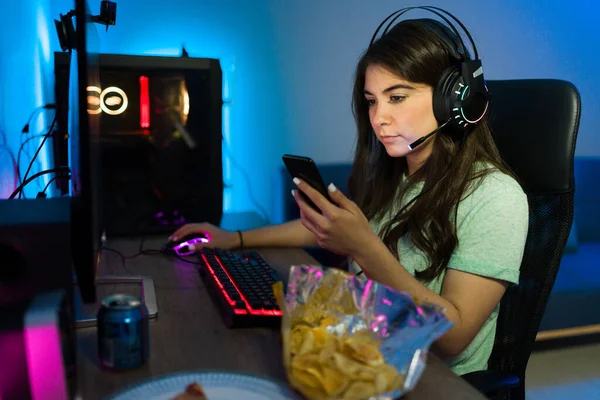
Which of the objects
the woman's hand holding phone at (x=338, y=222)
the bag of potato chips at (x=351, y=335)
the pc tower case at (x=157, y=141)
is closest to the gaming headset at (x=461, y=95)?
the woman's hand holding phone at (x=338, y=222)

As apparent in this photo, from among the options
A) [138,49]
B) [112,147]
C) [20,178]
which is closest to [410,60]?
[112,147]

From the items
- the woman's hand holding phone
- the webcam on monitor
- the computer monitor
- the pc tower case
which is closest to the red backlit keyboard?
the woman's hand holding phone

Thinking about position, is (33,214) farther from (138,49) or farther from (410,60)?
Answer: (138,49)

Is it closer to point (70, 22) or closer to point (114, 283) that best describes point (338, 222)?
point (114, 283)

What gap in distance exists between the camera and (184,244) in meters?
1.26

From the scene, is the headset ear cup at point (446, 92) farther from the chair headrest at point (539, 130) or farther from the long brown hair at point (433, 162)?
the chair headrest at point (539, 130)

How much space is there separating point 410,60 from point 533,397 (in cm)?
134

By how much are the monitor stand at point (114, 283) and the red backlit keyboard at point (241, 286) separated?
10 centimetres

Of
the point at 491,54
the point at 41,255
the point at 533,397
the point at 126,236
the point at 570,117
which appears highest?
the point at 491,54

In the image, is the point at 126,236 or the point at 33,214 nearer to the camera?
the point at 33,214

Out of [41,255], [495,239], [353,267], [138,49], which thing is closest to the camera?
[41,255]

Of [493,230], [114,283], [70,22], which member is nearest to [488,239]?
[493,230]

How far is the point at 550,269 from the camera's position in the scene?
3.24ft

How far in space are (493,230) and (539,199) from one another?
0.59 ft
